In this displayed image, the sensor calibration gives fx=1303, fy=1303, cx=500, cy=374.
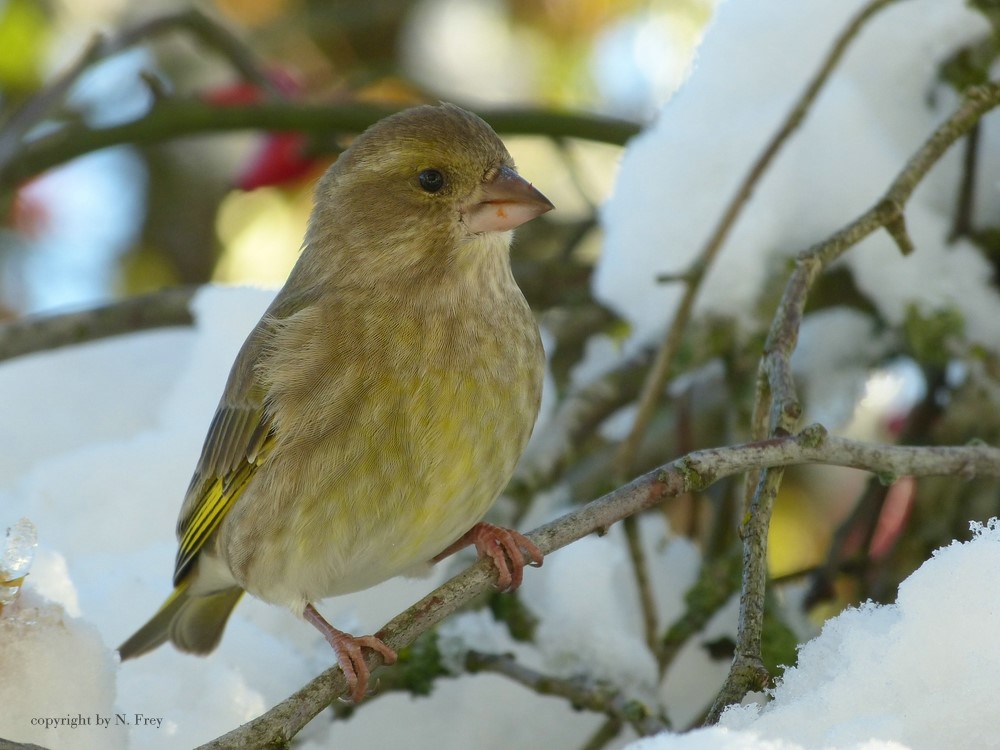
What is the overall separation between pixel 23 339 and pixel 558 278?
1.57 metres

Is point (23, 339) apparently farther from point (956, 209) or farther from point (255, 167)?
point (956, 209)

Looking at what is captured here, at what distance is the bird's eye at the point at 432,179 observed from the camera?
119 inches

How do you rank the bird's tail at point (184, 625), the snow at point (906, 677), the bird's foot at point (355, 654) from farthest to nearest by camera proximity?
the bird's tail at point (184, 625) < the bird's foot at point (355, 654) < the snow at point (906, 677)

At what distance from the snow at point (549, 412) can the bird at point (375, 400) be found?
8.6 inches

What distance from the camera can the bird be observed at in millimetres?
2680

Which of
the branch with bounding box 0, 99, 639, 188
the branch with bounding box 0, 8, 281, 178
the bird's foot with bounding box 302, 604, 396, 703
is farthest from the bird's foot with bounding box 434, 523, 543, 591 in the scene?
the branch with bounding box 0, 8, 281, 178

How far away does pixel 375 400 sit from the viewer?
2678 millimetres

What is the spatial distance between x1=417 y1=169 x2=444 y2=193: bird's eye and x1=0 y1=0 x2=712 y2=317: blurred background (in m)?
1.40

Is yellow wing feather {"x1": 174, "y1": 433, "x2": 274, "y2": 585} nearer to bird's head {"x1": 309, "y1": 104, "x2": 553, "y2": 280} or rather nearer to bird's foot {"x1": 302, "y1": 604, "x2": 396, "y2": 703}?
bird's foot {"x1": 302, "y1": 604, "x2": 396, "y2": 703}

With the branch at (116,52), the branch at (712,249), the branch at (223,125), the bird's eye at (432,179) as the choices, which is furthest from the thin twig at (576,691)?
the branch at (116,52)

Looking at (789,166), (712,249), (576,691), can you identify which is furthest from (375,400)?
(789,166)

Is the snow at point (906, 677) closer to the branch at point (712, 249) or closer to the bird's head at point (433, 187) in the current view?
the branch at point (712, 249)

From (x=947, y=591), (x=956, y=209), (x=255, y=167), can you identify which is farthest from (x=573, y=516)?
(x=255, y=167)

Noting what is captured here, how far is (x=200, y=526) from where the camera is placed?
10.0 ft
